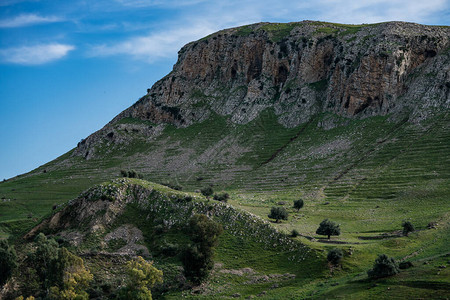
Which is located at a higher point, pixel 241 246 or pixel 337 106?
pixel 337 106

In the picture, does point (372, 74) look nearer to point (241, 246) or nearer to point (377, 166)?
point (377, 166)

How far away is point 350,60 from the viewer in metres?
147

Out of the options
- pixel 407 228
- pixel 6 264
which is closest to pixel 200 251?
pixel 6 264

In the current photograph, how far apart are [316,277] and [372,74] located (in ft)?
351

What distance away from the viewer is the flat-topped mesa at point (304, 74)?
437ft

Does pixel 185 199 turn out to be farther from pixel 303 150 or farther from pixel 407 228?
pixel 303 150

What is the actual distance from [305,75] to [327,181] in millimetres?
74554

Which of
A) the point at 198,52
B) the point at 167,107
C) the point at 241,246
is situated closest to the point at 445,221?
the point at 241,246

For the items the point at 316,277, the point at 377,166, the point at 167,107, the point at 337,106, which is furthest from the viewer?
the point at 167,107

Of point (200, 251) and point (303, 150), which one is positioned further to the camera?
point (303, 150)

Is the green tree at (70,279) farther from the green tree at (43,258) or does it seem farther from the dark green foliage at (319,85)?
the dark green foliage at (319,85)

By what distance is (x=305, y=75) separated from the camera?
6471 inches

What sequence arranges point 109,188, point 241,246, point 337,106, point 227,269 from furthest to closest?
point 337,106
point 109,188
point 241,246
point 227,269

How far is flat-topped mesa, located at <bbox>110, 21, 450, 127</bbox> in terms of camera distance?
133 meters
